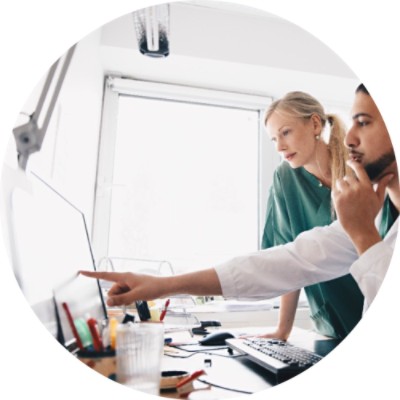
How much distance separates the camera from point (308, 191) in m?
1.09

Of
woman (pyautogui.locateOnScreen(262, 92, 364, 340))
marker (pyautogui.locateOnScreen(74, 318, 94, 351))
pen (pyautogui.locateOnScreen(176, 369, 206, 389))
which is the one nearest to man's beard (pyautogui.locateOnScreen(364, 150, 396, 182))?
woman (pyautogui.locateOnScreen(262, 92, 364, 340))

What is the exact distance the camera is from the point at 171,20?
106 cm

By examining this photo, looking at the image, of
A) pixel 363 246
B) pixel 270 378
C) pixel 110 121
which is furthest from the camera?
pixel 110 121

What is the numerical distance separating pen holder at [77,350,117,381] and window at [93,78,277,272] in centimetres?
52

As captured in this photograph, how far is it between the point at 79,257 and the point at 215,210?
0.54 m

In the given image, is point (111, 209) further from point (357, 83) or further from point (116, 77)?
point (357, 83)

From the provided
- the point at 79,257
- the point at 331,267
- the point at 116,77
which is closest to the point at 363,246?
the point at 331,267

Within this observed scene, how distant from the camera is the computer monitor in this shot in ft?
1.87

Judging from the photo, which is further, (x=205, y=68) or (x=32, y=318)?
(x=205, y=68)

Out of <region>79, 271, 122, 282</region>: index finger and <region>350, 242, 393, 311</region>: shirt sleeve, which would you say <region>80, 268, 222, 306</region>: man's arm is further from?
<region>350, 242, 393, 311</region>: shirt sleeve

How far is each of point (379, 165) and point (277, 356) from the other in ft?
1.57

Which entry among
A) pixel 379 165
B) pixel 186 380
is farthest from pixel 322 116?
pixel 186 380

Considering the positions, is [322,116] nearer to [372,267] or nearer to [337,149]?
[337,149]

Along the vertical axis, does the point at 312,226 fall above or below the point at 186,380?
above
